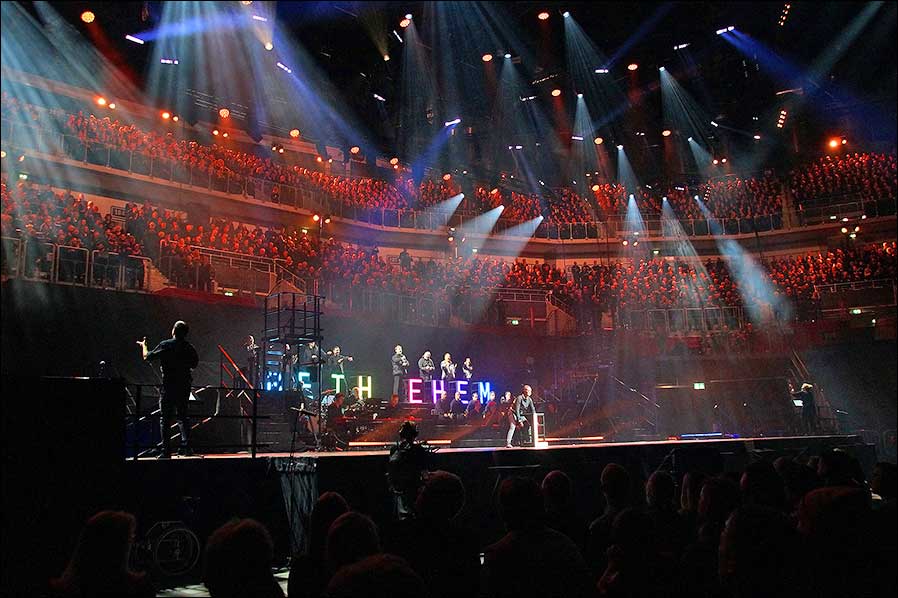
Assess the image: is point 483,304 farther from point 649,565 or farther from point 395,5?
point 649,565

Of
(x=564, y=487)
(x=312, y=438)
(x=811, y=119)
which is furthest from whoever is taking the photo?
(x=811, y=119)

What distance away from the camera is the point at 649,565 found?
10.7 ft

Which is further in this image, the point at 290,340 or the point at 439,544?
the point at 290,340

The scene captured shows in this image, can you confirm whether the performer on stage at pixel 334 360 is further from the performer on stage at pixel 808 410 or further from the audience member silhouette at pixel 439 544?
the audience member silhouette at pixel 439 544

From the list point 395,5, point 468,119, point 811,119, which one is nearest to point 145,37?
point 395,5

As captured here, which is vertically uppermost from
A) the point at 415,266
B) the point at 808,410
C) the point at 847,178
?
the point at 847,178

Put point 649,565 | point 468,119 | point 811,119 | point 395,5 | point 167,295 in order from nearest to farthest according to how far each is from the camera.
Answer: point 649,565, point 167,295, point 395,5, point 468,119, point 811,119

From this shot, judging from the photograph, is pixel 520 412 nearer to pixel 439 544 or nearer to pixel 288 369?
pixel 288 369

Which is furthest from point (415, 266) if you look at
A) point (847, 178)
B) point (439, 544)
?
point (439, 544)

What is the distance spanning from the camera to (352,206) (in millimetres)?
28844

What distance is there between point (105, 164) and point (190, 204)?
352cm

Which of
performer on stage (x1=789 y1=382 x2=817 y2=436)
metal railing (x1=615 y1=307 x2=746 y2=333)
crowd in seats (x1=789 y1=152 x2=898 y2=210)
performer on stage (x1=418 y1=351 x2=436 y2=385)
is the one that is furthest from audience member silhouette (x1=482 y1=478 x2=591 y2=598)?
crowd in seats (x1=789 y1=152 x2=898 y2=210)

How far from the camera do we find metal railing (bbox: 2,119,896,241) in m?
21.0

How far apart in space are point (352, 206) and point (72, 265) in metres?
13.4
